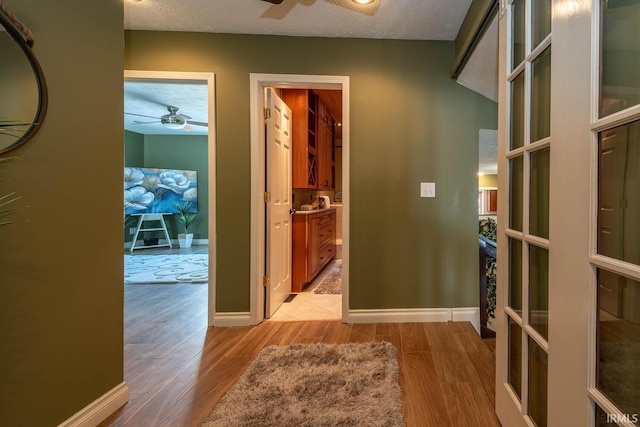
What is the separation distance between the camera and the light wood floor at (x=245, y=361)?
1.34 m

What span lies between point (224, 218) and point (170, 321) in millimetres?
1051

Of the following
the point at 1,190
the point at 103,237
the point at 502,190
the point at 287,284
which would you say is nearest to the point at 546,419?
the point at 502,190

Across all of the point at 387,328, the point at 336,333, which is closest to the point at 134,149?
the point at 336,333

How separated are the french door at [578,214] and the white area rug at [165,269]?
3513mm

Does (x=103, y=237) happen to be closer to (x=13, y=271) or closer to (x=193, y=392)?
(x=13, y=271)

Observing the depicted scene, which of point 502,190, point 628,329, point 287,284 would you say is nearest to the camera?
point 628,329

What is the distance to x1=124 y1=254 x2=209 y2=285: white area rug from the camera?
3.62 m

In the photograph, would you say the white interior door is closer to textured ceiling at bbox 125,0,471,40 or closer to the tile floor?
the tile floor

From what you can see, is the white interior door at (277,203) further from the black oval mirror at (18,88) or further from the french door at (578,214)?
the french door at (578,214)

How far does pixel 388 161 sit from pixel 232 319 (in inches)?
74.5

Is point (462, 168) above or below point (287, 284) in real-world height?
above

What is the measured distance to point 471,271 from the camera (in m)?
2.35

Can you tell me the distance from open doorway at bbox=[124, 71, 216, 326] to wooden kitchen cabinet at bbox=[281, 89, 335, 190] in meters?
1.41

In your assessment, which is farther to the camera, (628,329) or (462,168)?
(462,168)
